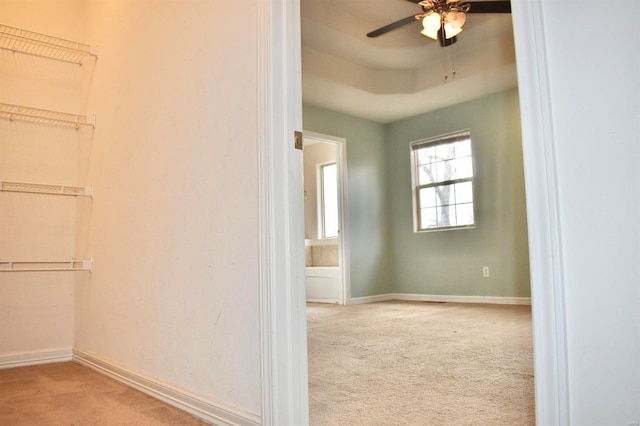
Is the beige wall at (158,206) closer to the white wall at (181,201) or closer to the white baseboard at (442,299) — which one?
the white wall at (181,201)

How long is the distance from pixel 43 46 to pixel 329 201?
15.1ft

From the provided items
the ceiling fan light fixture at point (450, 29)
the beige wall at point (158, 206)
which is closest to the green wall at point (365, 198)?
the ceiling fan light fixture at point (450, 29)

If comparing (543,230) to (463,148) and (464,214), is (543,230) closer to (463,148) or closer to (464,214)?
(464,214)

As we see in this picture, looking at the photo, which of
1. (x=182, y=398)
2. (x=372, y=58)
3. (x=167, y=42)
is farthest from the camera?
(x=372, y=58)

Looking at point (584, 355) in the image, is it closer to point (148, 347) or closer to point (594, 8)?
point (594, 8)

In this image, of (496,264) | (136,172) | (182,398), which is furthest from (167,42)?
(496,264)

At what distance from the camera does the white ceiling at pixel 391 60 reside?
4246 millimetres

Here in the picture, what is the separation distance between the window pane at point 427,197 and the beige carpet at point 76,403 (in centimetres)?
444

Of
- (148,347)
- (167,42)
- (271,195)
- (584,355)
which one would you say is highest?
(167,42)

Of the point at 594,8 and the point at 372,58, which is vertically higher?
the point at 372,58

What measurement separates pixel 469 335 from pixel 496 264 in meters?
2.22

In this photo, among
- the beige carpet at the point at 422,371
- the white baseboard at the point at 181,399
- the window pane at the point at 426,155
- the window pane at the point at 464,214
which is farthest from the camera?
the window pane at the point at 426,155

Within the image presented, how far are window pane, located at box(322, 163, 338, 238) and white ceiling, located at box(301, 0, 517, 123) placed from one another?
1449mm

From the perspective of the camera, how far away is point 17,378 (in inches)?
99.5
